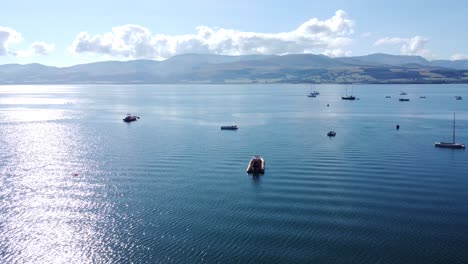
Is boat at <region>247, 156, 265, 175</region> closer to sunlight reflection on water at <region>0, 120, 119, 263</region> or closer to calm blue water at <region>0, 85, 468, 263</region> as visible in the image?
calm blue water at <region>0, 85, 468, 263</region>

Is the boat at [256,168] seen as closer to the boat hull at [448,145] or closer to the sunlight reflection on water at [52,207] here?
the sunlight reflection on water at [52,207]

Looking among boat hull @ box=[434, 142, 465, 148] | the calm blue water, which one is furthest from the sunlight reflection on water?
boat hull @ box=[434, 142, 465, 148]

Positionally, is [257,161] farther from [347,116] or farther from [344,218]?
[347,116]

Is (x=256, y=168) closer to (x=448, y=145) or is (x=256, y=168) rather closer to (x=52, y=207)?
(x=52, y=207)

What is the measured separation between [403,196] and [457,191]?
10.9 metres

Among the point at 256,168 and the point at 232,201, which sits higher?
the point at 256,168

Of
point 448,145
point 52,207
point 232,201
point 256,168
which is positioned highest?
point 448,145

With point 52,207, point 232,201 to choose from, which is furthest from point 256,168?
point 52,207

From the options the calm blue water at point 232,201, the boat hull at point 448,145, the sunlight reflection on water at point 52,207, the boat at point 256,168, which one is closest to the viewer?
the calm blue water at point 232,201

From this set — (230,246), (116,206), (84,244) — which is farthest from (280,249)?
(116,206)

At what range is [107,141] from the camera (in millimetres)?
123500

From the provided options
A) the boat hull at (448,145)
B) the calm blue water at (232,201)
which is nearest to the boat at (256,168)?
the calm blue water at (232,201)

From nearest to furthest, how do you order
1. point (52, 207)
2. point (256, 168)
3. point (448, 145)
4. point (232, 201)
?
point (52, 207), point (232, 201), point (256, 168), point (448, 145)

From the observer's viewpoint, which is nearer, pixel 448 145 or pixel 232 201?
pixel 232 201
